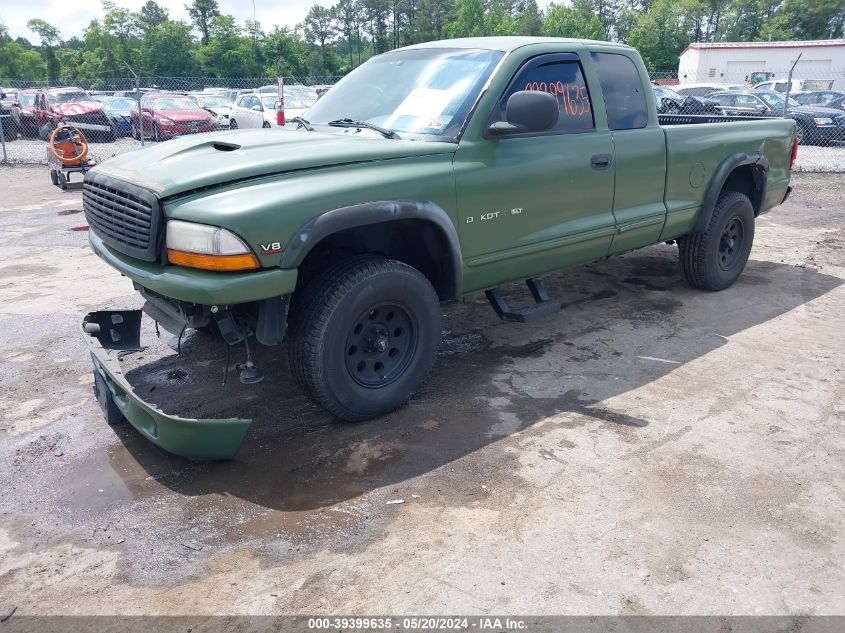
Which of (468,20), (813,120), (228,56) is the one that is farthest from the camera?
(468,20)

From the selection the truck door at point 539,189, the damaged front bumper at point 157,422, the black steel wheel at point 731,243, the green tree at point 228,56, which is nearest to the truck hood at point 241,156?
the truck door at point 539,189

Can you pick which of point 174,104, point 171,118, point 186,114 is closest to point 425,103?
point 171,118

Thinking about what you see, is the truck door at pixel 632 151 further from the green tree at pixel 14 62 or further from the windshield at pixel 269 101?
the green tree at pixel 14 62

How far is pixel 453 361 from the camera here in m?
4.70

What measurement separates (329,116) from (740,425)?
3118 mm

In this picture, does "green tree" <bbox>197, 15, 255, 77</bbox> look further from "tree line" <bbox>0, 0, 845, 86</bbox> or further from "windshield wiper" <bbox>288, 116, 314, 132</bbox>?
"windshield wiper" <bbox>288, 116, 314, 132</bbox>

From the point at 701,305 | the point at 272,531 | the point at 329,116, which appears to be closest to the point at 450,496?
the point at 272,531

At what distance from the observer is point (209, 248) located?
309 cm

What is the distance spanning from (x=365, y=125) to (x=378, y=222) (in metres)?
0.98

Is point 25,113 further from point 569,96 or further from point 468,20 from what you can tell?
point 468,20

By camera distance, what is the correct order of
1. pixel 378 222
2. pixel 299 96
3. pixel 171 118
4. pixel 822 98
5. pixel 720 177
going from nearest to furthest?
pixel 378 222 → pixel 720 177 → pixel 171 118 → pixel 299 96 → pixel 822 98

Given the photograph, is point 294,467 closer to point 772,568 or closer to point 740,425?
point 772,568

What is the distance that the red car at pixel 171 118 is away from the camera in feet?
61.5

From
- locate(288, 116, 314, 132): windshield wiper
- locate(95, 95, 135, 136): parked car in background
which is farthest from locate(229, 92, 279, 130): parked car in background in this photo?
locate(288, 116, 314, 132): windshield wiper
